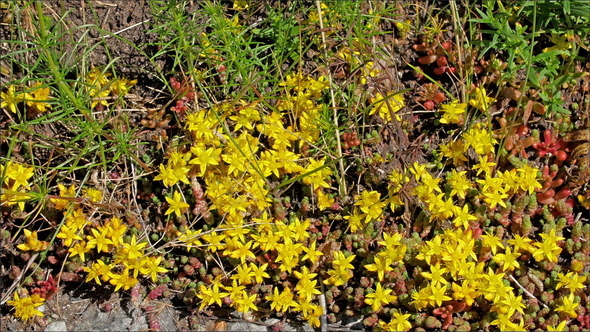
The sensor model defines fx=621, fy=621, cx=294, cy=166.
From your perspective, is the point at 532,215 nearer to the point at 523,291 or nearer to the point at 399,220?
the point at 523,291

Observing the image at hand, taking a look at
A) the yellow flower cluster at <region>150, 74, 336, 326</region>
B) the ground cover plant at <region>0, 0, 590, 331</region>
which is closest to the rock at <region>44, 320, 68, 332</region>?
the ground cover plant at <region>0, 0, 590, 331</region>

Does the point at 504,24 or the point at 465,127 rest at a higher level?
the point at 504,24

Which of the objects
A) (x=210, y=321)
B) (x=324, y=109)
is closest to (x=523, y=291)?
(x=324, y=109)

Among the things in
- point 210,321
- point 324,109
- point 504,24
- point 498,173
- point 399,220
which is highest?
point 504,24

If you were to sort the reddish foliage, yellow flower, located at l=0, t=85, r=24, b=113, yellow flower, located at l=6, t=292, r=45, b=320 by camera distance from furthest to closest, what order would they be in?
yellow flower, located at l=0, t=85, r=24, b=113, the reddish foliage, yellow flower, located at l=6, t=292, r=45, b=320

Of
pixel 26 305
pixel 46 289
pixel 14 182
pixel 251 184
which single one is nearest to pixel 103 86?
pixel 14 182

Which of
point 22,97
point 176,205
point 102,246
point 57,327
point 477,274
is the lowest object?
point 57,327

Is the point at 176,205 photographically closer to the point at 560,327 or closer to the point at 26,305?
the point at 26,305

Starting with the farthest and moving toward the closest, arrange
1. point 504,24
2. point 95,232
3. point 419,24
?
point 419,24, point 504,24, point 95,232

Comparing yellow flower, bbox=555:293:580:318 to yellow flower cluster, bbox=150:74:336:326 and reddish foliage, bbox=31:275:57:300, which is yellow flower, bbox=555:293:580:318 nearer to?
yellow flower cluster, bbox=150:74:336:326
